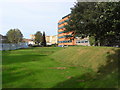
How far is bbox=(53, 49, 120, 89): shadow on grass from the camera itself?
24.8ft

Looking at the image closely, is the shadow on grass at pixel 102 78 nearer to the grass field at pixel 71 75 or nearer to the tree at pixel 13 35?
the grass field at pixel 71 75

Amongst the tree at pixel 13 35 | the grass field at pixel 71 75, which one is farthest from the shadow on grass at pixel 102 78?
the tree at pixel 13 35

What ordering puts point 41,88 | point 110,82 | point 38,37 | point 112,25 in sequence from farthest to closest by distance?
point 38,37 → point 112,25 → point 110,82 → point 41,88

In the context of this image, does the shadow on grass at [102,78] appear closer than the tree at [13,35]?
Yes

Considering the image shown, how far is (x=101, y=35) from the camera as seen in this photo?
1186 centimetres

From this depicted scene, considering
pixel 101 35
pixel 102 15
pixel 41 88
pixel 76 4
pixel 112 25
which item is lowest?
pixel 41 88

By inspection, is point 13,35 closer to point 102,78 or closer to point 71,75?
point 71,75

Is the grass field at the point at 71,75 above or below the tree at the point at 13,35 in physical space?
below

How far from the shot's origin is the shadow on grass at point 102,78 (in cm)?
756

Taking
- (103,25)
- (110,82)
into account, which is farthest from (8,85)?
(103,25)

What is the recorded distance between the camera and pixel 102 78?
8.95m

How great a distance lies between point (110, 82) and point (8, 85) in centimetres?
654

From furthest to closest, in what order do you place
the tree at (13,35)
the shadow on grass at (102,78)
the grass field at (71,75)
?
1. the tree at (13,35)
2. the grass field at (71,75)
3. the shadow on grass at (102,78)

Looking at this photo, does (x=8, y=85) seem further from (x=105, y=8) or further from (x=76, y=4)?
(x=76, y=4)
